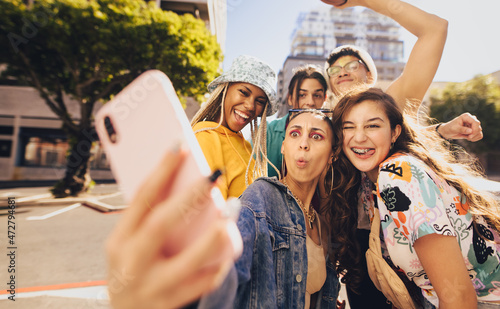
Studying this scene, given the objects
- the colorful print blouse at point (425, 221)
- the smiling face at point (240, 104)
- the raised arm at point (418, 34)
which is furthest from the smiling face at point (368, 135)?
the smiling face at point (240, 104)

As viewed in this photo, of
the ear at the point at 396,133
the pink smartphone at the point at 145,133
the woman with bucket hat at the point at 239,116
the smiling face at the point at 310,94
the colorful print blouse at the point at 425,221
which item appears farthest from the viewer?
the smiling face at the point at 310,94

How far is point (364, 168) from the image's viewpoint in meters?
1.52

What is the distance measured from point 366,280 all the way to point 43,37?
12505 mm

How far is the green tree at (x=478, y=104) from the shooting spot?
59.6ft

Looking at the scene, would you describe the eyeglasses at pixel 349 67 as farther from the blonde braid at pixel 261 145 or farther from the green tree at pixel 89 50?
the green tree at pixel 89 50

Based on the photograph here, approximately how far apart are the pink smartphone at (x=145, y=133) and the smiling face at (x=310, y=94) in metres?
2.70

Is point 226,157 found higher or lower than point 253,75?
lower

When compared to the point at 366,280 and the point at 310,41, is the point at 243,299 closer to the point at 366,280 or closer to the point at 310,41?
the point at 366,280

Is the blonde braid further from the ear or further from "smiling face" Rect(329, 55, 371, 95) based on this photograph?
"smiling face" Rect(329, 55, 371, 95)

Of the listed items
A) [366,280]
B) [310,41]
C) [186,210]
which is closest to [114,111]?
[186,210]

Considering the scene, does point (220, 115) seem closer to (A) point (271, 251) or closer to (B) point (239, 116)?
(B) point (239, 116)

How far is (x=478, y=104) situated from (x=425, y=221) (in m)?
24.8

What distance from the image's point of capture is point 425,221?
1113mm

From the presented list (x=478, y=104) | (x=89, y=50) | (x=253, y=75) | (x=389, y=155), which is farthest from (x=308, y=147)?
(x=478, y=104)
